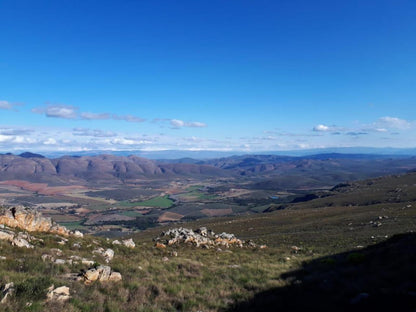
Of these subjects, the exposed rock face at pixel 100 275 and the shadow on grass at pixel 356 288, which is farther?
the exposed rock face at pixel 100 275

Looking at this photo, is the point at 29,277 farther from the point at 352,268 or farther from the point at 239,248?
the point at 239,248

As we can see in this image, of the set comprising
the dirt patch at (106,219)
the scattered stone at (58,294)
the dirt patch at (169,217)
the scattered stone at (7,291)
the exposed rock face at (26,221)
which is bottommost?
the dirt patch at (106,219)

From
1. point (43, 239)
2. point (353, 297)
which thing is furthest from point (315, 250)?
point (43, 239)

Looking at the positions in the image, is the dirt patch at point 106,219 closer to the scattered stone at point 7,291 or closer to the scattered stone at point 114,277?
the scattered stone at point 114,277

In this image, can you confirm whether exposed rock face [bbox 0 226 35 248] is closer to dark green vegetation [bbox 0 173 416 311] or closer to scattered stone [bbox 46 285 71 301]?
dark green vegetation [bbox 0 173 416 311]

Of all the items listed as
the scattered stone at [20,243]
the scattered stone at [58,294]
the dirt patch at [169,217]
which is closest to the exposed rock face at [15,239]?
the scattered stone at [20,243]
